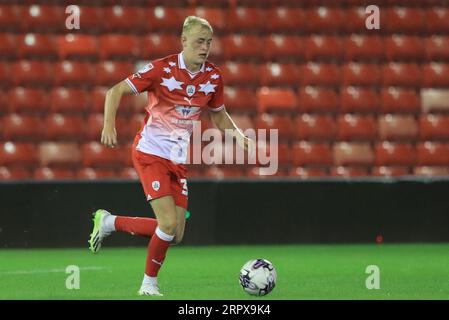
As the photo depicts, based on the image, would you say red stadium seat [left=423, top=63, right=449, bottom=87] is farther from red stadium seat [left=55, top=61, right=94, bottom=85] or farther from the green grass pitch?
red stadium seat [left=55, top=61, right=94, bottom=85]

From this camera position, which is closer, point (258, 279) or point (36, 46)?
point (258, 279)

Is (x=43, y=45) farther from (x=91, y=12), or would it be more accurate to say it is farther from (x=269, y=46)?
(x=269, y=46)

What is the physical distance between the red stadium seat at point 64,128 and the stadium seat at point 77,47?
74 cm

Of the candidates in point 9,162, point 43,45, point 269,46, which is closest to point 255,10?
point 269,46

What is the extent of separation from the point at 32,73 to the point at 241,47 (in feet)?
7.70

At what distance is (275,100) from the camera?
39.5ft

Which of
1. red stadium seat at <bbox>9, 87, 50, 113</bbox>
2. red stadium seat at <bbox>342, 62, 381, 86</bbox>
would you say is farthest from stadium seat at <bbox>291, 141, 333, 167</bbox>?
red stadium seat at <bbox>9, 87, 50, 113</bbox>

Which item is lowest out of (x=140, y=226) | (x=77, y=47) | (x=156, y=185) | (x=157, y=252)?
(x=157, y=252)

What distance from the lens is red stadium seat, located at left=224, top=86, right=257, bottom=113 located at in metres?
11.9

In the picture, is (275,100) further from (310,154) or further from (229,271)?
(229,271)

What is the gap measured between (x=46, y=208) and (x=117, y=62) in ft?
6.95

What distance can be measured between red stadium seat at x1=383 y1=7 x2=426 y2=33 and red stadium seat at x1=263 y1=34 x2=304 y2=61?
1.08 m

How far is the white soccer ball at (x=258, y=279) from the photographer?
20.9 ft

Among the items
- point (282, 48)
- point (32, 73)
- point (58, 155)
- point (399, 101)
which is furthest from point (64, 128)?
point (399, 101)
